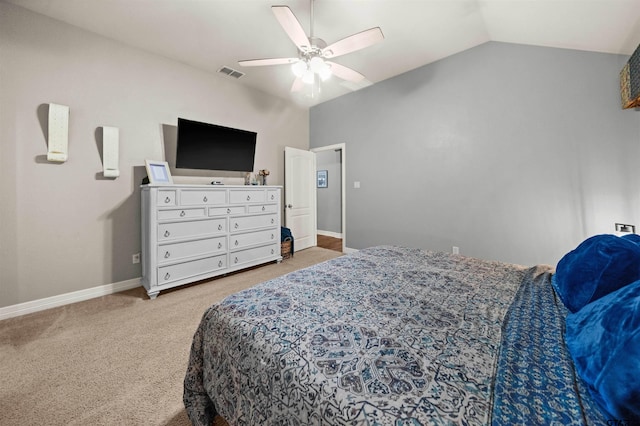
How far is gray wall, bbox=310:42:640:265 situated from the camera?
2.30 meters

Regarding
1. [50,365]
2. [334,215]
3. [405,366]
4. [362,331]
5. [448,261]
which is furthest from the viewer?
[334,215]

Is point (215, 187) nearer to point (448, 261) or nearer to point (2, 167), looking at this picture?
point (2, 167)

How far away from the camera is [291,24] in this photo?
1.87 m

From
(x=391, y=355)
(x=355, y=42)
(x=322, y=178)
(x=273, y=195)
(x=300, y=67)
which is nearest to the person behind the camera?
(x=391, y=355)

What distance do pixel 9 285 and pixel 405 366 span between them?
354 centimetres

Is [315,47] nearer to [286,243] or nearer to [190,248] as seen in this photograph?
[190,248]

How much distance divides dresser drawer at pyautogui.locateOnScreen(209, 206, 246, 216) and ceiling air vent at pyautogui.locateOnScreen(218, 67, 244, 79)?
200 centimetres

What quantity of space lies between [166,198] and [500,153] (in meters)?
3.90

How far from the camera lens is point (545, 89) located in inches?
100

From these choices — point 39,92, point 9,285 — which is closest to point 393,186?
point 39,92

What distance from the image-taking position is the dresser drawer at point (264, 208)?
3.50 m

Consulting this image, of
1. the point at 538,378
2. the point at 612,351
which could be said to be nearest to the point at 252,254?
the point at 538,378

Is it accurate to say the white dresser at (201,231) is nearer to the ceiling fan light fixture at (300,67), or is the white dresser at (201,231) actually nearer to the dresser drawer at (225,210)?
the dresser drawer at (225,210)

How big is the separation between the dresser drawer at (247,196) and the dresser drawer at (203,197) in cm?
13
